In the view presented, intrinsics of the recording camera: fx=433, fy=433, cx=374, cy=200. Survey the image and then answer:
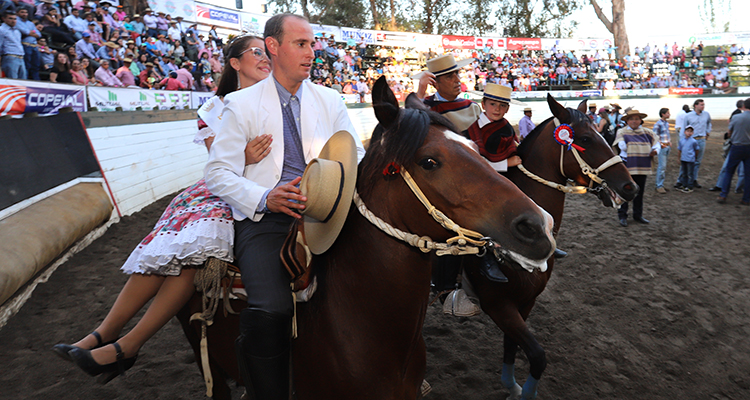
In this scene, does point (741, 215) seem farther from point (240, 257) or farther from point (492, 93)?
point (240, 257)

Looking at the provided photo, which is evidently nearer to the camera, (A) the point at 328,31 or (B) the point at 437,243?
(B) the point at 437,243

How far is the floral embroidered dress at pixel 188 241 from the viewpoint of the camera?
2115 mm

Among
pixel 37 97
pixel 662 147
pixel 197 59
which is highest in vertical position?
pixel 197 59

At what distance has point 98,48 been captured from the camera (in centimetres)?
1284

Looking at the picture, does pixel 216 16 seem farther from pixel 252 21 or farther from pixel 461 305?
pixel 461 305

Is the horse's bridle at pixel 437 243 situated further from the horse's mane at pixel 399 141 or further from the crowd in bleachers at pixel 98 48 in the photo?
the crowd in bleachers at pixel 98 48

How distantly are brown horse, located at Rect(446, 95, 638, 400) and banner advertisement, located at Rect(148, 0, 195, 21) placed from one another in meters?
21.2

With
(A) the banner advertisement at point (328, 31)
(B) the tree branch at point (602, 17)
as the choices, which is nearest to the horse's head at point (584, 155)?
(A) the banner advertisement at point (328, 31)

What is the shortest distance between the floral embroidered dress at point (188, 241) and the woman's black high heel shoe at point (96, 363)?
1.36 feet

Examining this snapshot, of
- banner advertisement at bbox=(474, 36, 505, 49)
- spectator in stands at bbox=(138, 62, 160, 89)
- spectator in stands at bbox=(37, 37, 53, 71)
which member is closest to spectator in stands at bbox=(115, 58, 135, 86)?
spectator in stands at bbox=(138, 62, 160, 89)

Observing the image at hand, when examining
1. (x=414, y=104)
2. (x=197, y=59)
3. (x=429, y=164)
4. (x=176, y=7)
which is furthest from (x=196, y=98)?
(x=429, y=164)

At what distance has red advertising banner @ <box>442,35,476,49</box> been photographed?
3538 cm

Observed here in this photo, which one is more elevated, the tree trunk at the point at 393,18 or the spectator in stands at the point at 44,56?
the tree trunk at the point at 393,18

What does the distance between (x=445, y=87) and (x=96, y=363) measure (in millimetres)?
3299
